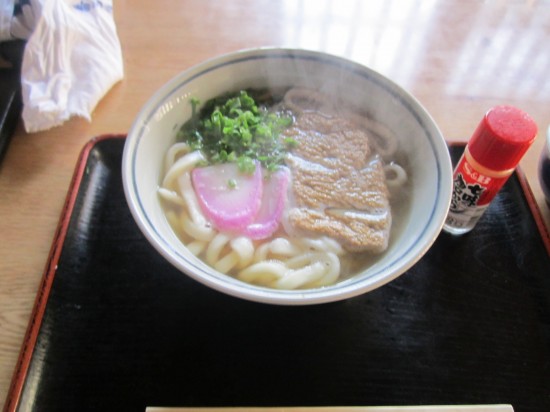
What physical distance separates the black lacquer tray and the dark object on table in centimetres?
45

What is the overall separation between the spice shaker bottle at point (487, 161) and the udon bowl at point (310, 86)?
0.13 metres

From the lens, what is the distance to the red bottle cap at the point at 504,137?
1.12 meters

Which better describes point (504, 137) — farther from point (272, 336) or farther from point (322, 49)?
point (322, 49)

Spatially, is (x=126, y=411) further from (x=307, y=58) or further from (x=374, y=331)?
(x=307, y=58)

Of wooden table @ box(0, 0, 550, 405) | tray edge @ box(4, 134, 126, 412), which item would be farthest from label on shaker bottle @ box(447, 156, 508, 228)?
tray edge @ box(4, 134, 126, 412)

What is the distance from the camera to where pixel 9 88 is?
1.63 meters

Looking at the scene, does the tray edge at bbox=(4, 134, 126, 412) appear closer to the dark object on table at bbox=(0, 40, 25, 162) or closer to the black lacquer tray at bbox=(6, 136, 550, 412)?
the black lacquer tray at bbox=(6, 136, 550, 412)

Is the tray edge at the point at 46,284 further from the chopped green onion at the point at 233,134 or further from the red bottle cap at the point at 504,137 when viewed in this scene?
the red bottle cap at the point at 504,137

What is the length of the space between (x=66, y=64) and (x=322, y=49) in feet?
3.44

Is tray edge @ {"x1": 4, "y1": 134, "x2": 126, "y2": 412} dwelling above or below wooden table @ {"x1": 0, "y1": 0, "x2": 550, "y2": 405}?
below

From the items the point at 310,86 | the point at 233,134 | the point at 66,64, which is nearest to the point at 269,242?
the point at 233,134

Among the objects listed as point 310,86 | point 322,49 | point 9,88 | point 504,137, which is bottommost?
point 9,88

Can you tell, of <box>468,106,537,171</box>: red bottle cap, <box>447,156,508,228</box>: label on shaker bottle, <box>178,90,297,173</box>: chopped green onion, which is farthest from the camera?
<box>178,90,297,173</box>: chopped green onion

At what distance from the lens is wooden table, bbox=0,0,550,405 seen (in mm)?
1458
